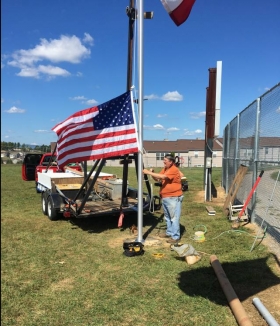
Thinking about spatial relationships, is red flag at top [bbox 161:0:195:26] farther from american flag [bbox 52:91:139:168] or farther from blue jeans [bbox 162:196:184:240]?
blue jeans [bbox 162:196:184:240]

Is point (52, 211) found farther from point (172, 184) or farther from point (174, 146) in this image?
point (174, 146)

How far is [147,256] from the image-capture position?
569cm

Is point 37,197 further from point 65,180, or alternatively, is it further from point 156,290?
point 156,290

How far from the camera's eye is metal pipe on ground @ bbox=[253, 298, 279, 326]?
3.34 meters

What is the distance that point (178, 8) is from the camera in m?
5.44

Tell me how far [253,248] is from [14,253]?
4.34 meters

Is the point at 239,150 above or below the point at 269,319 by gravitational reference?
above

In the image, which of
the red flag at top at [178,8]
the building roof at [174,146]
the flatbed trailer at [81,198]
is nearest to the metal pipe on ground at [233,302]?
the flatbed trailer at [81,198]

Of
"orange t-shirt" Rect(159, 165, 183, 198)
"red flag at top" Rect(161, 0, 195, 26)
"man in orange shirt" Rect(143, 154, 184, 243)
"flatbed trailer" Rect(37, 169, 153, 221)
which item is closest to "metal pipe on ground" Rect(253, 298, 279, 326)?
"man in orange shirt" Rect(143, 154, 184, 243)

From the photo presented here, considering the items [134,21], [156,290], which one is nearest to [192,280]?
[156,290]

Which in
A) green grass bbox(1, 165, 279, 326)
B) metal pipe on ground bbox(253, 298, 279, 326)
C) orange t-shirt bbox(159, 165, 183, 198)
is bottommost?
green grass bbox(1, 165, 279, 326)

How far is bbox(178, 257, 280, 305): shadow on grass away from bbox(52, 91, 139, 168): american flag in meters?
2.51

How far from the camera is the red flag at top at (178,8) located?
17.8 ft

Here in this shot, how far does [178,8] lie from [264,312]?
463 centimetres
